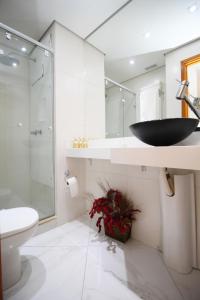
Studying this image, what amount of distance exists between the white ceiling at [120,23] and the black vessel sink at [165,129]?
844mm

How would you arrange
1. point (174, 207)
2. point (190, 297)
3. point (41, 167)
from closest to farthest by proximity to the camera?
point (190, 297)
point (174, 207)
point (41, 167)

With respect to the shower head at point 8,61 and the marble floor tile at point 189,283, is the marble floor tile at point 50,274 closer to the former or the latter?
the marble floor tile at point 189,283

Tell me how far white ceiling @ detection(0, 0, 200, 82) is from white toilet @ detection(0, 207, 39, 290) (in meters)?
1.55

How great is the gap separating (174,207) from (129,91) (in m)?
1.15

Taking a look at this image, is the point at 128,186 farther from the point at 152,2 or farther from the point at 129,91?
the point at 152,2

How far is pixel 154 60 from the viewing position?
1.44 m

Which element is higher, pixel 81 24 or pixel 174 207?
pixel 81 24

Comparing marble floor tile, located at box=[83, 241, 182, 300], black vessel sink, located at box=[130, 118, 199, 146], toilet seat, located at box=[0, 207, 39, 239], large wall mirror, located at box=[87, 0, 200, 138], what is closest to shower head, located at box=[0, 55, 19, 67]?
large wall mirror, located at box=[87, 0, 200, 138]

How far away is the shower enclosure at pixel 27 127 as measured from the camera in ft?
5.73

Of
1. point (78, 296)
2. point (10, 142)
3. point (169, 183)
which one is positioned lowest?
point (78, 296)

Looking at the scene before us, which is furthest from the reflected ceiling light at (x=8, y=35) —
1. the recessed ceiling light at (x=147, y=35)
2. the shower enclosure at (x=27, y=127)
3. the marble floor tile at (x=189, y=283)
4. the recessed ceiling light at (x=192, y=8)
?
the marble floor tile at (x=189, y=283)

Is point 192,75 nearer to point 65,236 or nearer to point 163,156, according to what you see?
point 163,156

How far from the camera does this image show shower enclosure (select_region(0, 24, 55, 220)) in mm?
1747

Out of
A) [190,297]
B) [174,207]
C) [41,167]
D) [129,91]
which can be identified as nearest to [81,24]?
[129,91]
